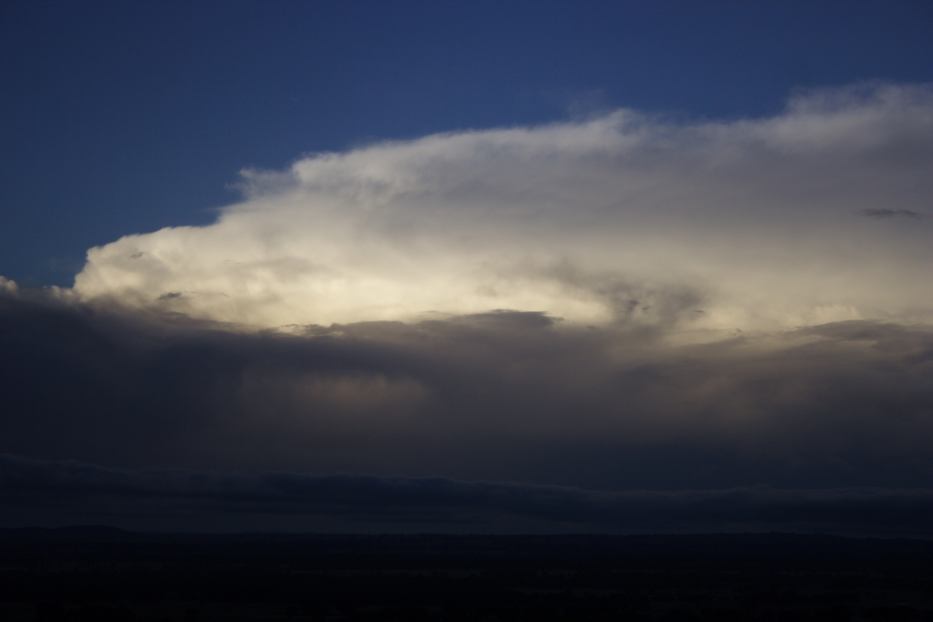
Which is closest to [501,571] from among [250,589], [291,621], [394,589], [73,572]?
[394,589]

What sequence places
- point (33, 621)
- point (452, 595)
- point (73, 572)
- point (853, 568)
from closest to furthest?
point (33, 621)
point (452, 595)
point (73, 572)
point (853, 568)

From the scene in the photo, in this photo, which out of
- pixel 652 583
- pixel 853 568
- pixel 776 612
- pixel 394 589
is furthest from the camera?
pixel 853 568

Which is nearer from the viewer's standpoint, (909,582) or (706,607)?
(706,607)

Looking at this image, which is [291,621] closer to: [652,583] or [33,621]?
[33,621]

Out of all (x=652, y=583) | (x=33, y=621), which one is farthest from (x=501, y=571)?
(x=33, y=621)

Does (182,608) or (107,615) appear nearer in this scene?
(107,615)

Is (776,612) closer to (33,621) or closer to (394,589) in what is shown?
(394,589)

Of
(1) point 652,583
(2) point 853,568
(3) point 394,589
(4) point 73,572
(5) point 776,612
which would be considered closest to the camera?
(5) point 776,612

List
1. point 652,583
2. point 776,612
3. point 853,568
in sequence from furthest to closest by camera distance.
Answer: point 853,568 < point 652,583 < point 776,612

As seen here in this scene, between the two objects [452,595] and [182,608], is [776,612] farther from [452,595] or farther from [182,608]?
[182,608]
